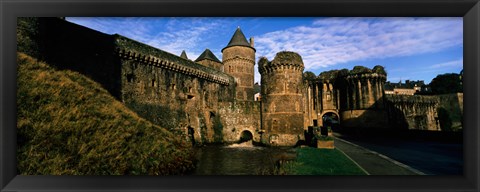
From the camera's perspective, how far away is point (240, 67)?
33250mm

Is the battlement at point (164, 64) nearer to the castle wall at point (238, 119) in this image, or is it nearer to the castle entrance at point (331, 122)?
the castle wall at point (238, 119)

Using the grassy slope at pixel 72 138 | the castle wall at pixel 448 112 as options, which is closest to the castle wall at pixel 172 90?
the grassy slope at pixel 72 138

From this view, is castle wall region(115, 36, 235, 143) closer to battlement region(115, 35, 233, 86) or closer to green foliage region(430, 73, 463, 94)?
battlement region(115, 35, 233, 86)

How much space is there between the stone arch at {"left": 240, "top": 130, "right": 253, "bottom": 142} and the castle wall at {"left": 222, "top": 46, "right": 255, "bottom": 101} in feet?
34.5

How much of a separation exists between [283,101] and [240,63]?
1499 centimetres

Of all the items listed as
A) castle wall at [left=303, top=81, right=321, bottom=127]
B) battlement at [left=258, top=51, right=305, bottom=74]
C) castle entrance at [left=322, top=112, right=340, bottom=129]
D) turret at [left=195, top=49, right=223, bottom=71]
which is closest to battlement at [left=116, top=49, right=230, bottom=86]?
battlement at [left=258, top=51, right=305, bottom=74]

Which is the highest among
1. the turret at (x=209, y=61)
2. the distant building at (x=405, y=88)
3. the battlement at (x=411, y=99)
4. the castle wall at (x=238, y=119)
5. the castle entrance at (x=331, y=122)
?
the turret at (x=209, y=61)

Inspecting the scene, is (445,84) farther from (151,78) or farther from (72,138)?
(72,138)

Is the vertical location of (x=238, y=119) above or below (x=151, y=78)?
below

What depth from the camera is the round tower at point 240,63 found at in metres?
33.2

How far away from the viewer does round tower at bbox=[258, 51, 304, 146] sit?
19375 millimetres

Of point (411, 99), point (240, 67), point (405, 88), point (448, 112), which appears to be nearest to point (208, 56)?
point (240, 67)

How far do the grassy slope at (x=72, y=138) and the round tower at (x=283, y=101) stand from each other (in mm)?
13861

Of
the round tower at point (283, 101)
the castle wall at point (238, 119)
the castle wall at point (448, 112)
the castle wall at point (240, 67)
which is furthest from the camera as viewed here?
the castle wall at point (240, 67)
